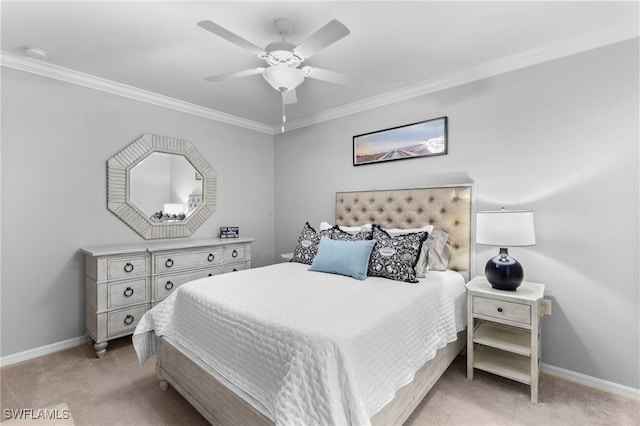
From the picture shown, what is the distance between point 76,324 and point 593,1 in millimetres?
4455

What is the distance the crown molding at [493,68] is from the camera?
80.3 inches

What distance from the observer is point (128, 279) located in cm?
263

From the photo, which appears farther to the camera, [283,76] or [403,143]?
[403,143]

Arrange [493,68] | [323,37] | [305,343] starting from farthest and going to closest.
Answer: [493,68] → [323,37] → [305,343]

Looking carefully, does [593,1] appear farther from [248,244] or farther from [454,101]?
[248,244]

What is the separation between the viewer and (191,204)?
3.46m

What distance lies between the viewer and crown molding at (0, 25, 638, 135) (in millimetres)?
2096

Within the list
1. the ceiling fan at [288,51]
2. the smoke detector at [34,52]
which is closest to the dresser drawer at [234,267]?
the ceiling fan at [288,51]

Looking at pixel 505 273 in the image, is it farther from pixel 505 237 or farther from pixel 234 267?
pixel 234 267

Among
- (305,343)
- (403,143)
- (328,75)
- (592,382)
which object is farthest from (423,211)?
(305,343)

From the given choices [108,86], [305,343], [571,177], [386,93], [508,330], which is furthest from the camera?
[386,93]

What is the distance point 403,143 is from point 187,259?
7.94ft

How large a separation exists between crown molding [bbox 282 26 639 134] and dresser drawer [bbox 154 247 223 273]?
2064 millimetres

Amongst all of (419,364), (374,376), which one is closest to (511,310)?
(419,364)
